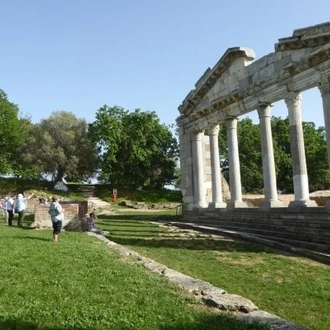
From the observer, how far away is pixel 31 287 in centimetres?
624

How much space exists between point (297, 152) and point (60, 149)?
36.9 metres

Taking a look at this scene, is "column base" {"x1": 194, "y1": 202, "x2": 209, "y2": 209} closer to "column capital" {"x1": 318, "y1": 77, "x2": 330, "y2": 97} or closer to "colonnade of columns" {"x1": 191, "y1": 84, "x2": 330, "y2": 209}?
"colonnade of columns" {"x1": 191, "y1": 84, "x2": 330, "y2": 209}

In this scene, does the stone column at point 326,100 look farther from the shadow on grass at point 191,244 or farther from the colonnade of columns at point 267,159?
the shadow on grass at point 191,244

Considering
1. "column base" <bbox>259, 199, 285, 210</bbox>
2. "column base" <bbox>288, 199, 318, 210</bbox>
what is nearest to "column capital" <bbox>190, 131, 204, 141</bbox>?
"column base" <bbox>259, 199, 285, 210</bbox>

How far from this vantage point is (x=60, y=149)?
47.7m

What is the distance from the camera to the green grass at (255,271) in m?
6.91

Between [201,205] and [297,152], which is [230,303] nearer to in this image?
[297,152]

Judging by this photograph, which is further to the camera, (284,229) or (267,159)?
(267,159)

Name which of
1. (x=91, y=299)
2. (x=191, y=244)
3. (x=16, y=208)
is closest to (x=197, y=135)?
(x=191, y=244)

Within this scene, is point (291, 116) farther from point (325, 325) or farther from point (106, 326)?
point (106, 326)

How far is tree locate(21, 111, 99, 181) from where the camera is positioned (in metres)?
47.6

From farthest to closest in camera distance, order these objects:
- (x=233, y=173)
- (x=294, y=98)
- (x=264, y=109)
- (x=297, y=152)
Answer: (x=233, y=173), (x=264, y=109), (x=294, y=98), (x=297, y=152)

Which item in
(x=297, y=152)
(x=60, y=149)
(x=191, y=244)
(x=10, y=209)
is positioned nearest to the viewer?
(x=191, y=244)

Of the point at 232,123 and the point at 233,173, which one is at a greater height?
the point at 232,123
